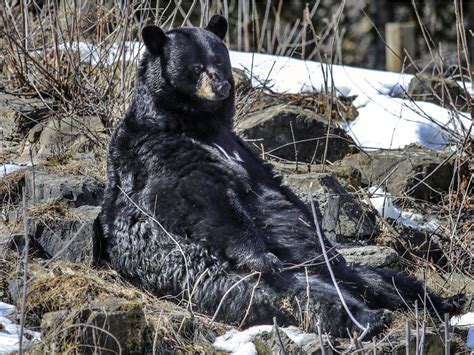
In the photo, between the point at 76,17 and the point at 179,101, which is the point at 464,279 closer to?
the point at 179,101

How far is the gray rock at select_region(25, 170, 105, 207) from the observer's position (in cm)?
767

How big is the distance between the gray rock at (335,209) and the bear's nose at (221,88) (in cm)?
154

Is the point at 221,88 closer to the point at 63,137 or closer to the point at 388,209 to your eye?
the point at 388,209

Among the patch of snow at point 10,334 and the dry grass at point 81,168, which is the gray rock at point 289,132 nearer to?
the dry grass at point 81,168

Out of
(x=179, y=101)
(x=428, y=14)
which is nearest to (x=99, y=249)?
(x=179, y=101)

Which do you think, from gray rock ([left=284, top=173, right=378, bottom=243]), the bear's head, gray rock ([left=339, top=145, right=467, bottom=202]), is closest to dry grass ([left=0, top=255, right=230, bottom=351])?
the bear's head

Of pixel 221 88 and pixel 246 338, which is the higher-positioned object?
pixel 221 88

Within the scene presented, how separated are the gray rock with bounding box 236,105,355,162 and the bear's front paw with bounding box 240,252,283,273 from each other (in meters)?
3.38

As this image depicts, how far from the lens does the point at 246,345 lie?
5973 mm

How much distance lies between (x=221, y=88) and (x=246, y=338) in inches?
67.6

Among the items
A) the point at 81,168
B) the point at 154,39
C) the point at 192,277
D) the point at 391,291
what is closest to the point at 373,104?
the point at 81,168

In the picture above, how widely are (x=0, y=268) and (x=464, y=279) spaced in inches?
127

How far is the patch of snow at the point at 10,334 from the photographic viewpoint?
5.57 meters

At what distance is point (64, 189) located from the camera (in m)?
7.71
